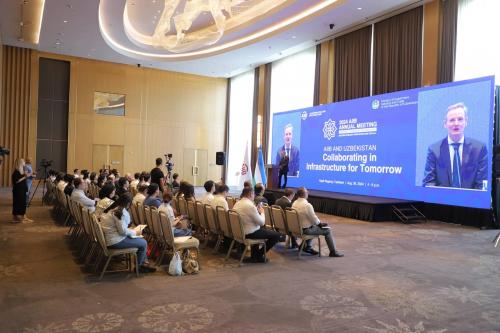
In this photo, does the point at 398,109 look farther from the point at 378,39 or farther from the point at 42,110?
the point at 42,110

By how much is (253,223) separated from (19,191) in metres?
5.60

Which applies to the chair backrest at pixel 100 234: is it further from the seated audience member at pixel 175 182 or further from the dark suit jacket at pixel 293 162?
the dark suit jacket at pixel 293 162

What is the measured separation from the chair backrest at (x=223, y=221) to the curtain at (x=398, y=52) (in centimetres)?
876

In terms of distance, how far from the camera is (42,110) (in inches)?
776

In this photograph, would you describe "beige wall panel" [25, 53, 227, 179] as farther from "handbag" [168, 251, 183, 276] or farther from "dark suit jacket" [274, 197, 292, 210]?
"handbag" [168, 251, 183, 276]

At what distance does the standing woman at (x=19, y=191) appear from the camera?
8.76 metres

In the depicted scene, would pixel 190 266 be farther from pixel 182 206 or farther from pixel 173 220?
pixel 182 206

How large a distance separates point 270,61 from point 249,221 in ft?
49.7

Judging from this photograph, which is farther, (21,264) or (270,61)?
(270,61)

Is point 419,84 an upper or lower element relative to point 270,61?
lower

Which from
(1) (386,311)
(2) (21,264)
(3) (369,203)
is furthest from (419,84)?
(2) (21,264)

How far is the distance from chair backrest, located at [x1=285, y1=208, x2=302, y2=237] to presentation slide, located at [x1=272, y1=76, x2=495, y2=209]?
5419 mm

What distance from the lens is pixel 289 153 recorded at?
16359mm

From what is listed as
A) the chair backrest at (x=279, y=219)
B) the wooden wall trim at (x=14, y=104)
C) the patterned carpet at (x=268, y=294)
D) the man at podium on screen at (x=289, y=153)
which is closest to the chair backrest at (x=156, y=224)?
the patterned carpet at (x=268, y=294)
